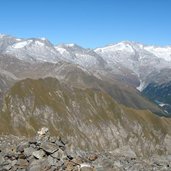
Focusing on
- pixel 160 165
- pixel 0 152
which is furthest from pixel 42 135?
pixel 160 165

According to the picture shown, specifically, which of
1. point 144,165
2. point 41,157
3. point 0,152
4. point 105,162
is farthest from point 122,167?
point 0,152

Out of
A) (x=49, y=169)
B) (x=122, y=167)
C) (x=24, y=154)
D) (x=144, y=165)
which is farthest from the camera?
(x=144, y=165)

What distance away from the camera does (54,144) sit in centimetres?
4094

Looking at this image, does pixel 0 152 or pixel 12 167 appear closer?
pixel 12 167

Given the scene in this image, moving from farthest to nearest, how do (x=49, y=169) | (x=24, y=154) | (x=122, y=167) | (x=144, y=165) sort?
(x=144, y=165) < (x=122, y=167) < (x=24, y=154) < (x=49, y=169)

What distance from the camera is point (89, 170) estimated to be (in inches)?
1518

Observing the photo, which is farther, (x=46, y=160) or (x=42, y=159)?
(x=42, y=159)

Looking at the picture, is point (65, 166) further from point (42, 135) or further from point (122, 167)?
point (42, 135)

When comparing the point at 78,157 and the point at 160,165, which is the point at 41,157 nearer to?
the point at 78,157

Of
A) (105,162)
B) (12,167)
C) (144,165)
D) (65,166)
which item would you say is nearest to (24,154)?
(12,167)

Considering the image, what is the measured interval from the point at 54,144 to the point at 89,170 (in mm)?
4555

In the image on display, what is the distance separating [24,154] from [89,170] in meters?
6.35

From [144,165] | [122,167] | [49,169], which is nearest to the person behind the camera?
[49,169]

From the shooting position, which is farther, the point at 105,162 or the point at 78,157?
the point at 105,162
